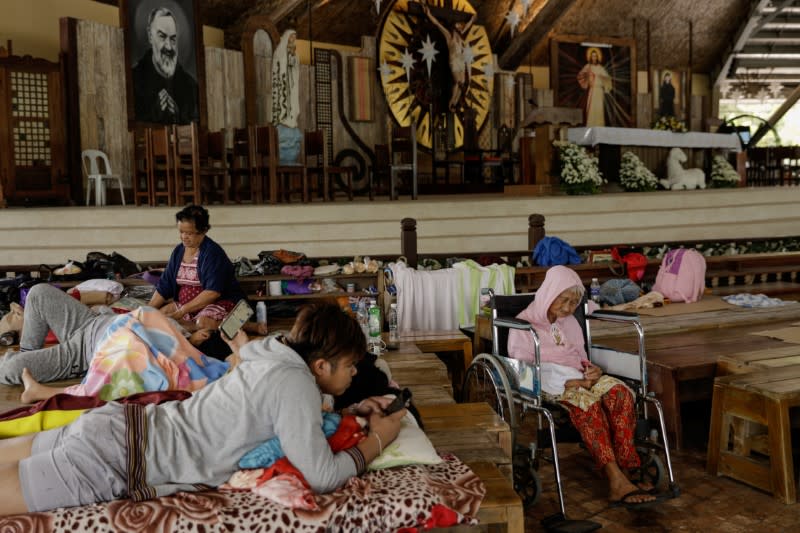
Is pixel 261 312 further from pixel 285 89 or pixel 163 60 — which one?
pixel 285 89

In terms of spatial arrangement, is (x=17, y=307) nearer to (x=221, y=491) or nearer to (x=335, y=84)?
(x=221, y=491)

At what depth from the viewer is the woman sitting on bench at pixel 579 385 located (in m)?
3.57

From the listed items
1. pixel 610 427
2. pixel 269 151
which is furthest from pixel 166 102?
pixel 610 427

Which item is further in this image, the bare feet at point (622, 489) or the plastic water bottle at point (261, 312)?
the plastic water bottle at point (261, 312)

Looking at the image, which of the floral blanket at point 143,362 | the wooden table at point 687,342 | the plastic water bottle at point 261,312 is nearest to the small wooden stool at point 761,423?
the wooden table at point 687,342

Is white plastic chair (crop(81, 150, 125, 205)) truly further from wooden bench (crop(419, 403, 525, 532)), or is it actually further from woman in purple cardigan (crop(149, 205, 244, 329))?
wooden bench (crop(419, 403, 525, 532))

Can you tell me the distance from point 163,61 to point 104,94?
78 cm

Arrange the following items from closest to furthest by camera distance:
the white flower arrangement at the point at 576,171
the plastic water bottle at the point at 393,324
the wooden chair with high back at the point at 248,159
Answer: the plastic water bottle at the point at 393,324
the wooden chair with high back at the point at 248,159
the white flower arrangement at the point at 576,171

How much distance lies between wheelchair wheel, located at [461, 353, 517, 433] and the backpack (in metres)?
2.70

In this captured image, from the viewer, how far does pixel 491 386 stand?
4.15 metres

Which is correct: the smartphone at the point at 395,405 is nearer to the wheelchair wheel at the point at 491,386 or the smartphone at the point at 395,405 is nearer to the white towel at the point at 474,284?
the wheelchair wheel at the point at 491,386

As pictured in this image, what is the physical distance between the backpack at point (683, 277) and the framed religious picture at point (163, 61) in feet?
19.7

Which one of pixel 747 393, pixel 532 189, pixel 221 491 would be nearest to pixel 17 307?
pixel 221 491

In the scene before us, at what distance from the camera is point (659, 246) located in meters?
8.28
